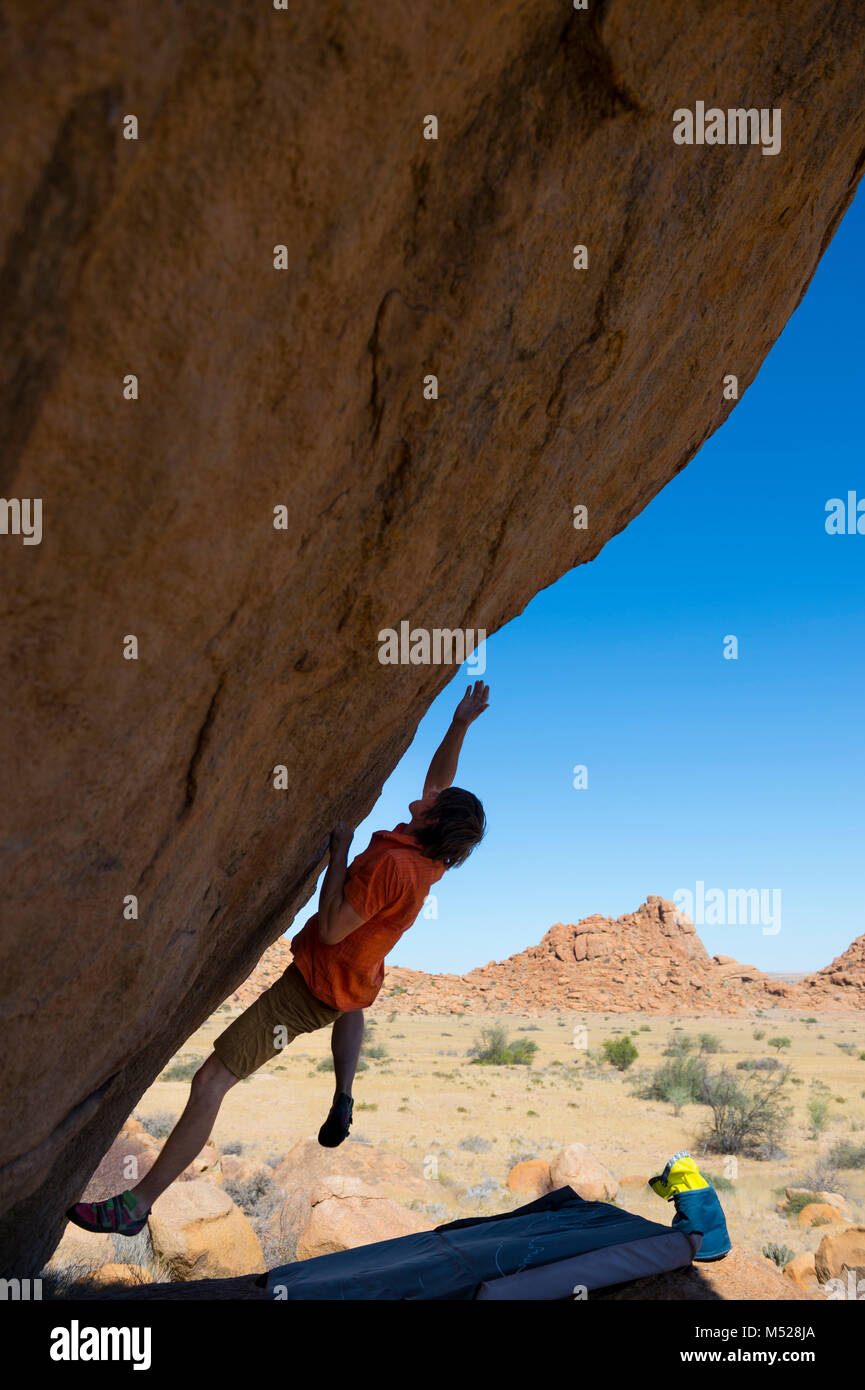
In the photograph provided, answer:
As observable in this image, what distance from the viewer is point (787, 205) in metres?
3.93

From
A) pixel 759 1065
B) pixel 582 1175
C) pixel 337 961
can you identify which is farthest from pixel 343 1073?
pixel 759 1065

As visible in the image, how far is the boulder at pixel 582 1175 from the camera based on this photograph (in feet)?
36.2

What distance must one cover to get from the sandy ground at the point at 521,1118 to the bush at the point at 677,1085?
325mm

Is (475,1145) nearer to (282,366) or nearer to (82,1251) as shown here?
(82,1251)

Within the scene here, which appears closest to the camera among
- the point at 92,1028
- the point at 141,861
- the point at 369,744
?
the point at 141,861

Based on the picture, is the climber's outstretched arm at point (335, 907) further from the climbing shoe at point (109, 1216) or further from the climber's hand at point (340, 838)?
the climbing shoe at point (109, 1216)

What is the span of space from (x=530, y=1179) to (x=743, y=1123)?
18.9 feet

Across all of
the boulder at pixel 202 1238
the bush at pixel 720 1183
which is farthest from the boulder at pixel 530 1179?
the boulder at pixel 202 1238

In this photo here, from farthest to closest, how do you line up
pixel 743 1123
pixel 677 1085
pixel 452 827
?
pixel 677 1085
pixel 743 1123
pixel 452 827

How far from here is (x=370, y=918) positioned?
4.21 metres
